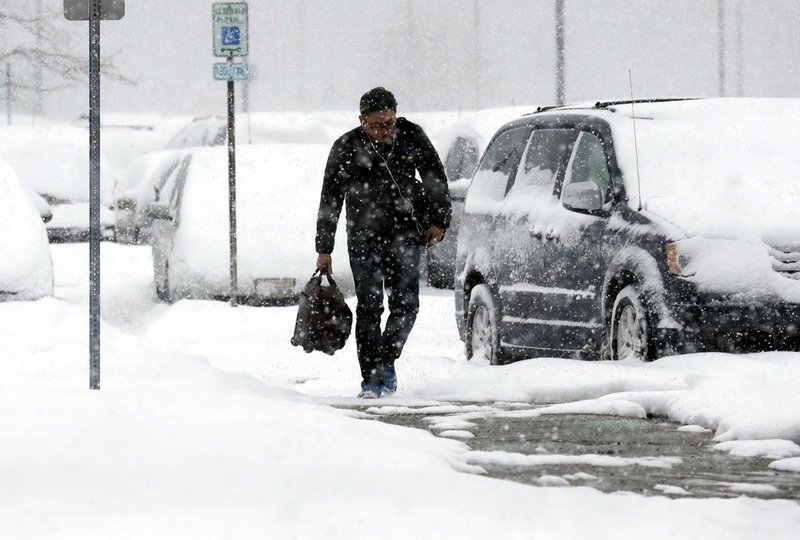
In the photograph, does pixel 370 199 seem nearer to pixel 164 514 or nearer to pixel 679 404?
pixel 679 404

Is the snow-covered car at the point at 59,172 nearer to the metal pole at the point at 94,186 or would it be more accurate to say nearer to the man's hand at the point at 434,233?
the man's hand at the point at 434,233

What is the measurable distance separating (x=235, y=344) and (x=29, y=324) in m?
1.88

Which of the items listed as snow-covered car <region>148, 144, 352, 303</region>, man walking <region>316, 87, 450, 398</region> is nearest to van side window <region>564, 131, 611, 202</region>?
man walking <region>316, 87, 450, 398</region>

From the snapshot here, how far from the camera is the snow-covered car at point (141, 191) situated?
18312 millimetres

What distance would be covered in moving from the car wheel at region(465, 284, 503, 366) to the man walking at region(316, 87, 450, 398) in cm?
171

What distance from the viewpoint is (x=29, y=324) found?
11781 millimetres

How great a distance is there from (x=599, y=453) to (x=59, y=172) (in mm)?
16805

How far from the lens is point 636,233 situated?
9.07 meters

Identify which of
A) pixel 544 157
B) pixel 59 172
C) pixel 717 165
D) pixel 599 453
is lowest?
pixel 599 453

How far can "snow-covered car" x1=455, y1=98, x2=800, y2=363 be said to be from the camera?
8.64 meters

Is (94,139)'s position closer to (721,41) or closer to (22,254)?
(22,254)

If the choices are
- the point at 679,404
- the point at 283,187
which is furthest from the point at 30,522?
the point at 283,187

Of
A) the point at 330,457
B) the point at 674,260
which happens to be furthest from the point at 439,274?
the point at 330,457

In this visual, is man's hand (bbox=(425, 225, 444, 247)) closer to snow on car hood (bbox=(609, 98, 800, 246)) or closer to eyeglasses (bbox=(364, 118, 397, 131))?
eyeglasses (bbox=(364, 118, 397, 131))
